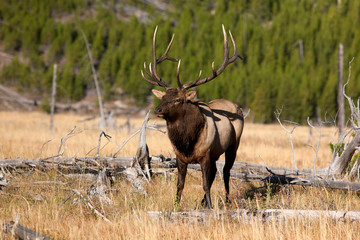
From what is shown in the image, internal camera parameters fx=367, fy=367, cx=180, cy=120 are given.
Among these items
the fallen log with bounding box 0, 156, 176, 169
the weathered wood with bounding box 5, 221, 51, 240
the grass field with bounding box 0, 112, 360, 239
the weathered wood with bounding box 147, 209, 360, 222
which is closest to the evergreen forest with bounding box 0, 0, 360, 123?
Result: the fallen log with bounding box 0, 156, 176, 169

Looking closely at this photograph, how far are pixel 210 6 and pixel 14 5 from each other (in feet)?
118

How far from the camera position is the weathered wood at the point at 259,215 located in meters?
3.84

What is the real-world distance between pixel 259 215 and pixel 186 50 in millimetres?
40346

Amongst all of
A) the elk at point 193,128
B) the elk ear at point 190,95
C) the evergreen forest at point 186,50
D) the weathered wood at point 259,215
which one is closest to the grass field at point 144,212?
the weathered wood at point 259,215

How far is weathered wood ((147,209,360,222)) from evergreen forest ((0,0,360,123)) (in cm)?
2501

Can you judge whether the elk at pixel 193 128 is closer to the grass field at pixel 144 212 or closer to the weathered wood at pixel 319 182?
the grass field at pixel 144 212

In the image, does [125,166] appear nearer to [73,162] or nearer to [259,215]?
[73,162]

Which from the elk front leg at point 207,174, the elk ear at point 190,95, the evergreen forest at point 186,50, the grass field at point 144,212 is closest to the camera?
the grass field at point 144,212

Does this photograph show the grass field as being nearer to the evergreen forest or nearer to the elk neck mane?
the elk neck mane

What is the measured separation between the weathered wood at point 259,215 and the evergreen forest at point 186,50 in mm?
25012

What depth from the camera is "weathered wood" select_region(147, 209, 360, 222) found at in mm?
3836

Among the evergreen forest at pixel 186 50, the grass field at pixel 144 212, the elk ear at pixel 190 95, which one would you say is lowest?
the grass field at pixel 144 212

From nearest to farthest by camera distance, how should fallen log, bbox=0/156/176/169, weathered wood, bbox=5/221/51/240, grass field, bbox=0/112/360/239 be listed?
weathered wood, bbox=5/221/51/240 → grass field, bbox=0/112/360/239 → fallen log, bbox=0/156/176/169

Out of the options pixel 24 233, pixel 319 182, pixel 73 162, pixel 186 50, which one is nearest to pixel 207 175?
pixel 319 182
